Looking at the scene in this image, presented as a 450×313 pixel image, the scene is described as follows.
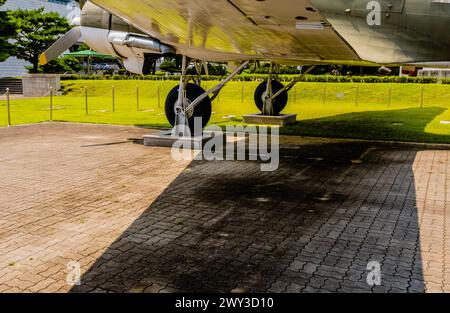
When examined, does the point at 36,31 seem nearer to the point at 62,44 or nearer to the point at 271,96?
the point at 271,96

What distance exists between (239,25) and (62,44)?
10.0 metres

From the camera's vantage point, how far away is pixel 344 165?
41.3ft

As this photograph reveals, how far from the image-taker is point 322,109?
2823 centimetres

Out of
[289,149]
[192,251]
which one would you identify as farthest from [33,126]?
[192,251]

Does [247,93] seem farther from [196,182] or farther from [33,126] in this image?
[196,182]

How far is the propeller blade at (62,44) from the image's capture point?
1606 centimetres

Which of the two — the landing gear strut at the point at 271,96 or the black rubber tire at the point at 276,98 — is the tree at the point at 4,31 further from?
the landing gear strut at the point at 271,96

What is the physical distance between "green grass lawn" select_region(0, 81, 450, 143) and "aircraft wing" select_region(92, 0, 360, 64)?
6852mm

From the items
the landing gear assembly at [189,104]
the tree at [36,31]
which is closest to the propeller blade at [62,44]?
the landing gear assembly at [189,104]

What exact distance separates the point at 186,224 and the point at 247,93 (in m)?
29.5

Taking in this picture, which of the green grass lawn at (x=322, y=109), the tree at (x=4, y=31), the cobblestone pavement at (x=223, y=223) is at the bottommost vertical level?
the cobblestone pavement at (x=223, y=223)

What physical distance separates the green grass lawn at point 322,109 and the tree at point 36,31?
15.7 m

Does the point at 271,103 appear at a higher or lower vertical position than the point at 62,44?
lower

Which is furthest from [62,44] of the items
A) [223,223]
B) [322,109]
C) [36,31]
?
[36,31]
